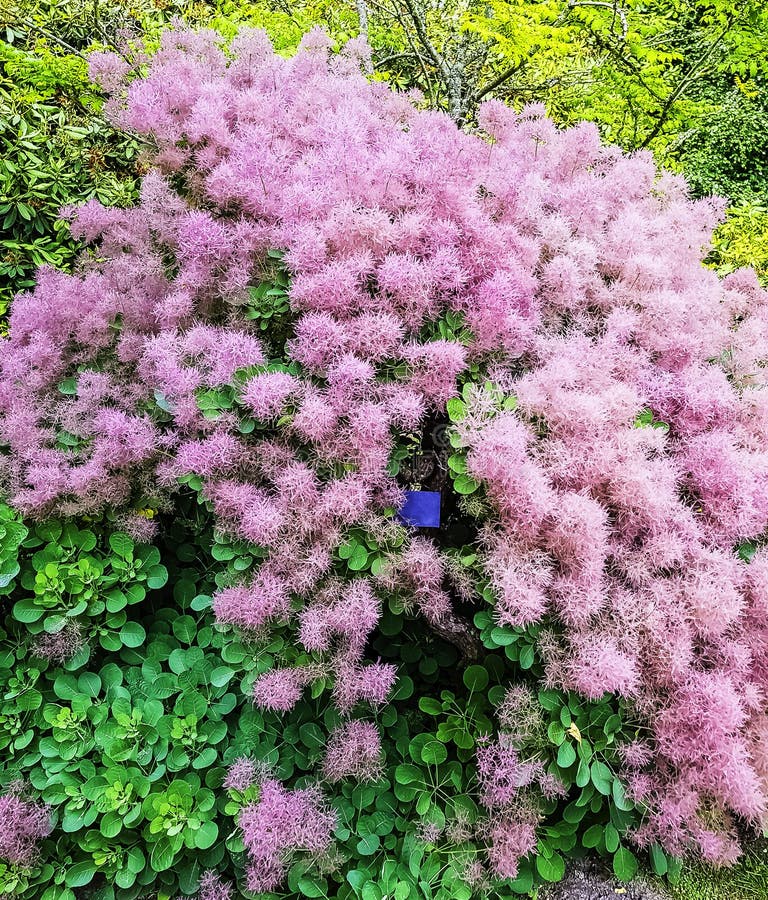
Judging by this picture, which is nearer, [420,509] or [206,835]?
[206,835]

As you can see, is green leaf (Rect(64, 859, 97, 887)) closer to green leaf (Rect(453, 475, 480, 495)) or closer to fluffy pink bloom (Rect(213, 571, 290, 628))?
fluffy pink bloom (Rect(213, 571, 290, 628))

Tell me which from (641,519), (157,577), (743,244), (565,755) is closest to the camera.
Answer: (565,755)

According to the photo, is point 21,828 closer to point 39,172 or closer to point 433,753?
point 433,753

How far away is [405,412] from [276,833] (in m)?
1.19

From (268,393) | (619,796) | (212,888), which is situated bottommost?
(212,888)

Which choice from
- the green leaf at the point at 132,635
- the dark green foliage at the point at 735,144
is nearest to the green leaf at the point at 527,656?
the green leaf at the point at 132,635

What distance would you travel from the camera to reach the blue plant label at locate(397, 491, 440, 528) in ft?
6.20

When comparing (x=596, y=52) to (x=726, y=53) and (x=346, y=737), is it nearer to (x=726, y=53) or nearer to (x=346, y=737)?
(x=726, y=53)

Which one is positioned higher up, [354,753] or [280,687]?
[280,687]

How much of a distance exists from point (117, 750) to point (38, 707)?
0.33 meters

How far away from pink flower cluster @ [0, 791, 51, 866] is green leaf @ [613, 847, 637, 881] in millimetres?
1606

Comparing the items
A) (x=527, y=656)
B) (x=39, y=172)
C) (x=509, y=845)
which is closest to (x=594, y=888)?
(x=509, y=845)

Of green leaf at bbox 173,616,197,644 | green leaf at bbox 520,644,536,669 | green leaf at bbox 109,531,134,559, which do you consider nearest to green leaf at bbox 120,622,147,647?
green leaf at bbox 173,616,197,644

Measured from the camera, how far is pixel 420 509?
6.22 ft
